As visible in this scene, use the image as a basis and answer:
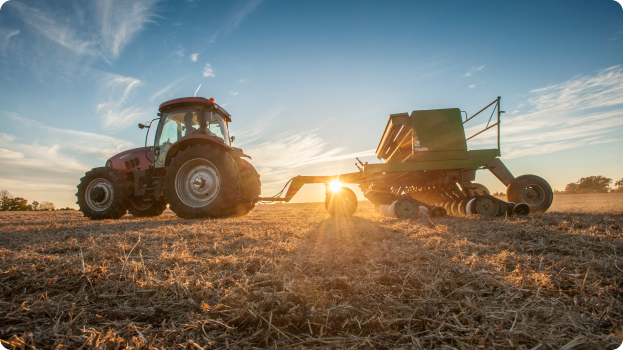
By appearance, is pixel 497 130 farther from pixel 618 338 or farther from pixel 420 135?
pixel 618 338

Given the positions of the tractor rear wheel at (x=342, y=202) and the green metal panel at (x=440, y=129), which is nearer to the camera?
the green metal panel at (x=440, y=129)

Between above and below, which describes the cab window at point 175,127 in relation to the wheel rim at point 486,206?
above

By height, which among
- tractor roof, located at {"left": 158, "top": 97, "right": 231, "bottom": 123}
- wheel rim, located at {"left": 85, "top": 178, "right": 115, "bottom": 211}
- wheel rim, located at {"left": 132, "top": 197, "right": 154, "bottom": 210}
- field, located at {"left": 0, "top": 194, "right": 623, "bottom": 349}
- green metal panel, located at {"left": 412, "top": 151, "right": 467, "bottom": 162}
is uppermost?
tractor roof, located at {"left": 158, "top": 97, "right": 231, "bottom": 123}

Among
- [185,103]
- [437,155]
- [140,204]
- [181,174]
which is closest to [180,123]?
[185,103]

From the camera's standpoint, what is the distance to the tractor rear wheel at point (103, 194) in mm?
5613

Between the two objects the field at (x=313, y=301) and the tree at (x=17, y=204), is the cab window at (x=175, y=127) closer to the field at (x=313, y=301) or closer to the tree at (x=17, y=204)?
the field at (x=313, y=301)

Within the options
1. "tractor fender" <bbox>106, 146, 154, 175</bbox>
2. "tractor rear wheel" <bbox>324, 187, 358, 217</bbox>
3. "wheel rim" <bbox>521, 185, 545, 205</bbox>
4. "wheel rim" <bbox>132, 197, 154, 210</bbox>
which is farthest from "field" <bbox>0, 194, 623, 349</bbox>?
"wheel rim" <bbox>132, 197, 154, 210</bbox>

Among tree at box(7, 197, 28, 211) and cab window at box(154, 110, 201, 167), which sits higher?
cab window at box(154, 110, 201, 167)

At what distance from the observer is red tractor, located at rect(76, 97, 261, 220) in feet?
16.3

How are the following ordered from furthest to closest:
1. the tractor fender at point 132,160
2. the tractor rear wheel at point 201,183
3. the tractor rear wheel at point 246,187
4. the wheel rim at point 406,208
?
the tractor fender at point 132,160, the tractor rear wheel at point 246,187, the wheel rim at point 406,208, the tractor rear wheel at point 201,183

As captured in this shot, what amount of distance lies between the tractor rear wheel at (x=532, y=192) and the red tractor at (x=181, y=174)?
5630 mm

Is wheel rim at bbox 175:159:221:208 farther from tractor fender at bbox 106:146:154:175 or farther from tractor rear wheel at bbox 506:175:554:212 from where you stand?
tractor rear wheel at bbox 506:175:554:212

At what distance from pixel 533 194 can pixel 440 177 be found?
190cm

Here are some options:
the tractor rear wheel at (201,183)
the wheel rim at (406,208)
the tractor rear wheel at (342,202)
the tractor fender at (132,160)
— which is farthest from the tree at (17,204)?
the wheel rim at (406,208)
